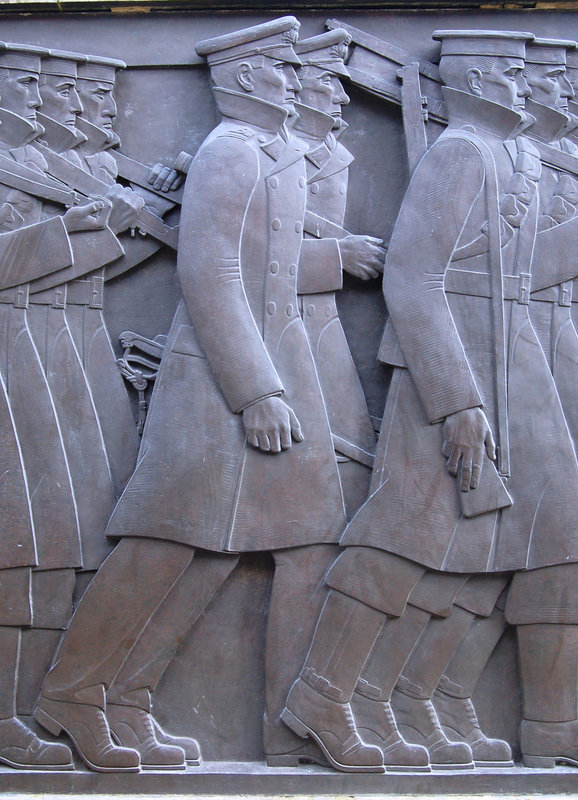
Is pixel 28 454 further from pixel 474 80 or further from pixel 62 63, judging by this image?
pixel 474 80

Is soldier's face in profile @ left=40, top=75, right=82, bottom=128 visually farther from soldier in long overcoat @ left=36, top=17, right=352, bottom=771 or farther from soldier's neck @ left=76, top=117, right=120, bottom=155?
soldier in long overcoat @ left=36, top=17, right=352, bottom=771

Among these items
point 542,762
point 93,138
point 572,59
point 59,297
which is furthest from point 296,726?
point 572,59

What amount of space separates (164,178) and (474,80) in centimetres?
178

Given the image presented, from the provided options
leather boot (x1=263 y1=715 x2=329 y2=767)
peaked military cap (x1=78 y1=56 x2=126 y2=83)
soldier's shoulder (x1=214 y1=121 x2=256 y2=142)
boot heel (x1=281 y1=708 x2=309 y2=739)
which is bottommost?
leather boot (x1=263 y1=715 x2=329 y2=767)

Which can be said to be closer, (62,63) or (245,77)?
(245,77)

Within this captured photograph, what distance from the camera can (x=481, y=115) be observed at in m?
4.99

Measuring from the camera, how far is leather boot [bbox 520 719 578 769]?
15.5 ft

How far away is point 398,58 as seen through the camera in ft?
16.9

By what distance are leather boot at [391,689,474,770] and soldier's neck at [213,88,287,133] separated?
307 centimetres

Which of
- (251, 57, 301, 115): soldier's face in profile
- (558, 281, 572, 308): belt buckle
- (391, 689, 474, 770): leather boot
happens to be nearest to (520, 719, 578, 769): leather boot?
(391, 689, 474, 770): leather boot

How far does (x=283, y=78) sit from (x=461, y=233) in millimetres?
1273

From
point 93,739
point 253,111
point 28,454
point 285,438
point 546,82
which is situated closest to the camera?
point 93,739

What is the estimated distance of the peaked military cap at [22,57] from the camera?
5.01m

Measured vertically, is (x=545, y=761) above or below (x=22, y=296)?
below
